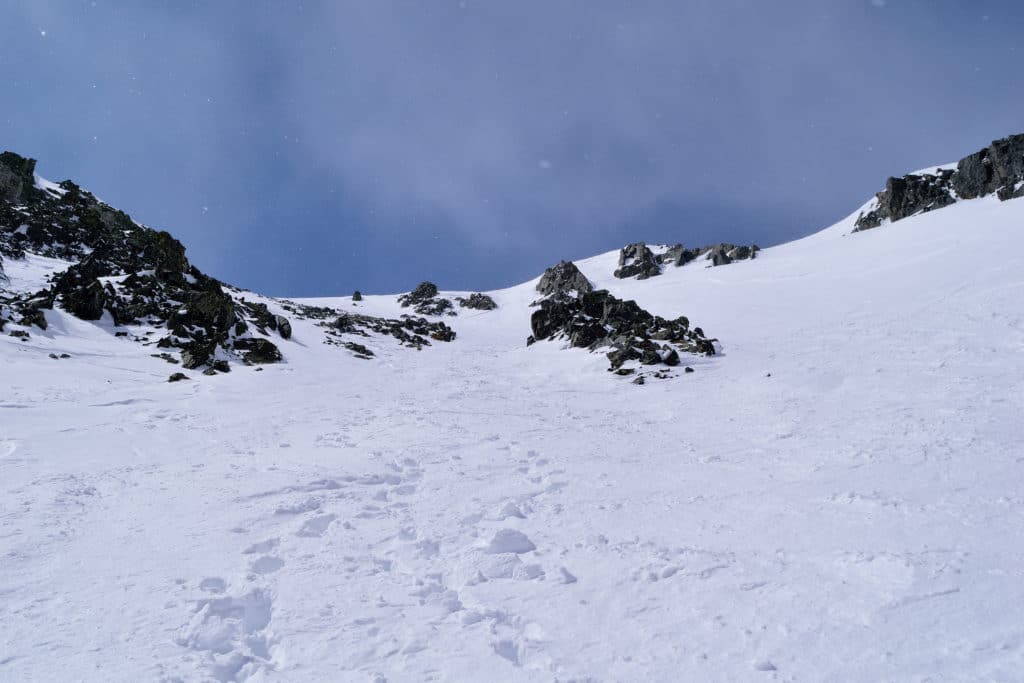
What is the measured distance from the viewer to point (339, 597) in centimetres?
441

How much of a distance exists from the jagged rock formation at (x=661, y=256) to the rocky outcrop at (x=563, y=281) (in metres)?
7.62

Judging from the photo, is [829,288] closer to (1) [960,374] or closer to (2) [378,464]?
(1) [960,374]

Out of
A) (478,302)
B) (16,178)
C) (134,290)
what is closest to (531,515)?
(134,290)

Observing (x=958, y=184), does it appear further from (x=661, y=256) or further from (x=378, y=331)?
(x=378, y=331)

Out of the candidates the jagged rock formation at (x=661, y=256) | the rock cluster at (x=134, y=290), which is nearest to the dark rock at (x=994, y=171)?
the jagged rock formation at (x=661, y=256)

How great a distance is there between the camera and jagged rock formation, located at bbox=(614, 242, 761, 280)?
244ft

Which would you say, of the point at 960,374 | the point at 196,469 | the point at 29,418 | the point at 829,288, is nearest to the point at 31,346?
the point at 29,418

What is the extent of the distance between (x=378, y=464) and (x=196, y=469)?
290 cm

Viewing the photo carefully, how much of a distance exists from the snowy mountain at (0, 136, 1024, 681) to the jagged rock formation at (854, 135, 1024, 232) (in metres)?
49.6

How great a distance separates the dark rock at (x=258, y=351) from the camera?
851 inches

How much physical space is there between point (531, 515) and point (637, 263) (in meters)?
85.1

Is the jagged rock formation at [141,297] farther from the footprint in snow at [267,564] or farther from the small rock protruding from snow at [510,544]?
the small rock protruding from snow at [510,544]

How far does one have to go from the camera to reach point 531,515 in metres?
6.36

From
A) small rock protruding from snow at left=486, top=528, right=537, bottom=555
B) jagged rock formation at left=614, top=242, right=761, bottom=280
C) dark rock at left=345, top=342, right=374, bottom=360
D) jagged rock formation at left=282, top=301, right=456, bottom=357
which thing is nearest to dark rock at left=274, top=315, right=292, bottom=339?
jagged rock formation at left=282, top=301, right=456, bottom=357
